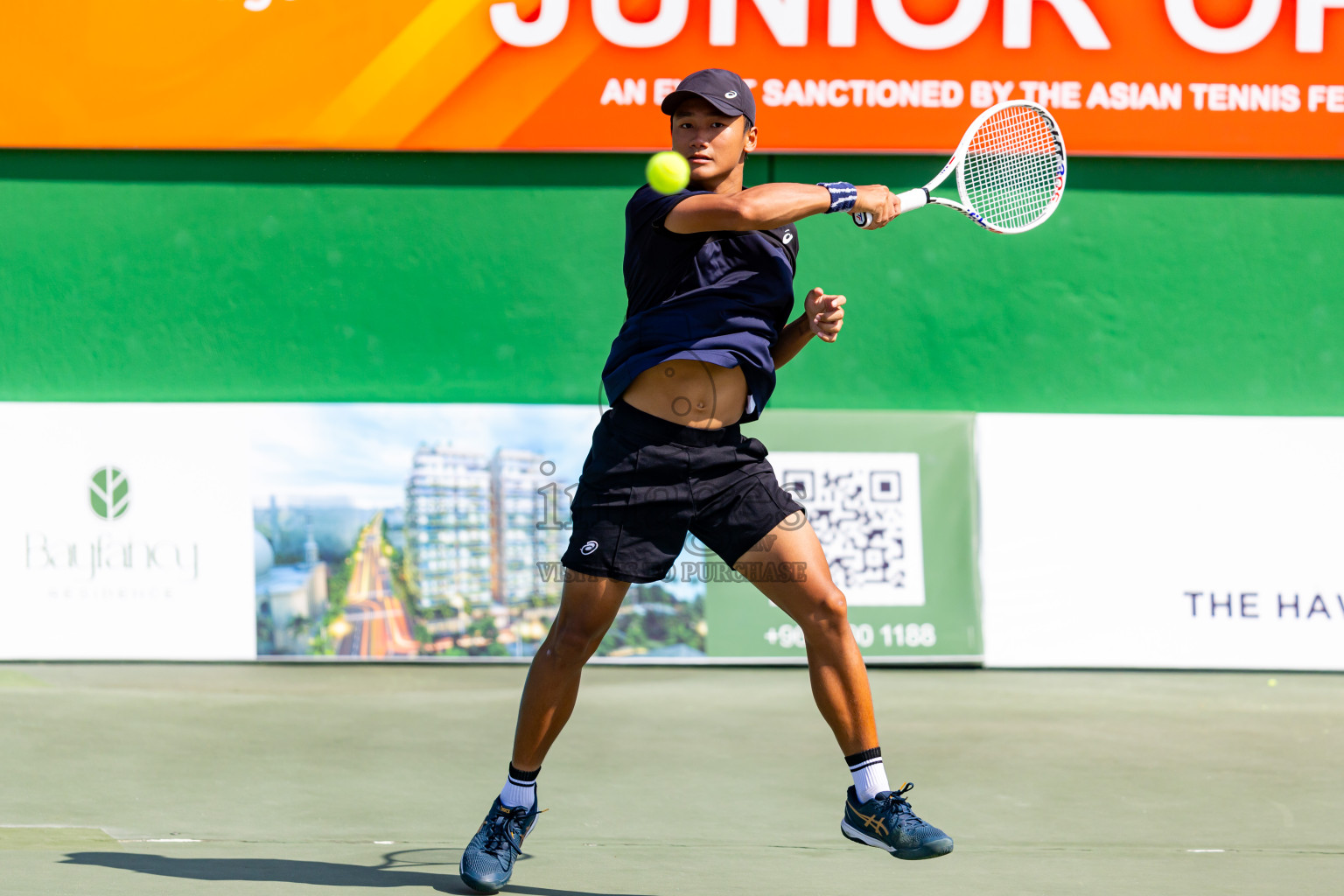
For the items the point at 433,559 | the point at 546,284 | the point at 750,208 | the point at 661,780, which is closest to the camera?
the point at 750,208

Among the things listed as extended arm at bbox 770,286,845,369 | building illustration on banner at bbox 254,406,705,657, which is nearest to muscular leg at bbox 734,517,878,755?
extended arm at bbox 770,286,845,369

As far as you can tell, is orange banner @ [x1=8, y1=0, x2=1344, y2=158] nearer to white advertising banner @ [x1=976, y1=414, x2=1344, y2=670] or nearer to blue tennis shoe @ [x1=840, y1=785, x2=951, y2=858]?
white advertising banner @ [x1=976, y1=414, x2=1344, y2=670]

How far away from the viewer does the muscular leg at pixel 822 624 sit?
317 centimetres

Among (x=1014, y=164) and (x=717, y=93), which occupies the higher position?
(x=1014, y=164)

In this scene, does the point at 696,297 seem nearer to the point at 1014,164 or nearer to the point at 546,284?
the point at 1014,164

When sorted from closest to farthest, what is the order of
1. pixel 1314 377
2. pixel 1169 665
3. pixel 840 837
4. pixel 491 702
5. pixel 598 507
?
pixel 598 507 → pixel 840 837 → pixel 491 702 → pixel 1169 665 → pixel 1314 377

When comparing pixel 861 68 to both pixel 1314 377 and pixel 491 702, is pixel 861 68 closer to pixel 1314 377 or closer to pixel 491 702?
pixel 1314 377

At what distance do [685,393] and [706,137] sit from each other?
1.96ft

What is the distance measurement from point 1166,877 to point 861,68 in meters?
4.21

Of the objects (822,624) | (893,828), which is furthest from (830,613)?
(893,828)

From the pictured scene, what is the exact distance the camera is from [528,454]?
6.21m

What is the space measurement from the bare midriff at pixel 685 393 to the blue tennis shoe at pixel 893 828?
0.94 metres

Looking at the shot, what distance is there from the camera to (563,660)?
3207 mm

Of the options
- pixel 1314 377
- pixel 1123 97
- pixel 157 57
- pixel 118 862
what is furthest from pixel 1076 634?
pixel 157 57
